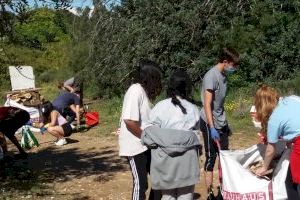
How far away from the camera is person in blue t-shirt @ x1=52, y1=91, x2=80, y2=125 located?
12.6m

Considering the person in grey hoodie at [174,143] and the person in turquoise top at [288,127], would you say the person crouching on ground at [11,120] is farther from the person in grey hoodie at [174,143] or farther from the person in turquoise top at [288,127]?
the person in turquoise top at [288,127]

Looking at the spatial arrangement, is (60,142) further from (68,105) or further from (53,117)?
(68,105)

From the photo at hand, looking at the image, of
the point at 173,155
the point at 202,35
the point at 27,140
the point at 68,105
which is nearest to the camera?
the point at 173,155

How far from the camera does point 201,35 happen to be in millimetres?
15844

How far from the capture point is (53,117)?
1120cm

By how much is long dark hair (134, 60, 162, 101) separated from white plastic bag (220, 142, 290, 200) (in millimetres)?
898

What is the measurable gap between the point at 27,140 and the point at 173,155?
273 inches

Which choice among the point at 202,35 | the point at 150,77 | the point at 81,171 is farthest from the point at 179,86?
the point at 202,35

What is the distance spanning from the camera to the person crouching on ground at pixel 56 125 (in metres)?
10.9

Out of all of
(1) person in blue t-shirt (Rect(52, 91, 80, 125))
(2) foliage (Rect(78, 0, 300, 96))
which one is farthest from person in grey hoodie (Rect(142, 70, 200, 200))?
(2) foliage (Rect(78, 0, 300, 96))

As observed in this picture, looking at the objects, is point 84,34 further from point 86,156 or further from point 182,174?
point 182,174

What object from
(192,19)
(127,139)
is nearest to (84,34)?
(192,19)

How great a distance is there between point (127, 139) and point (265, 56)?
36.7ft

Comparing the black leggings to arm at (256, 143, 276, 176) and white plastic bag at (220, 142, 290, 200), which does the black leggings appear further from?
arm at (256, 143, 276, 176)
